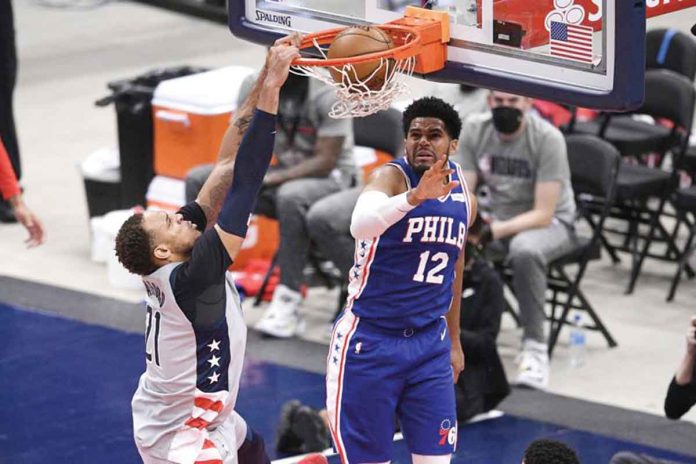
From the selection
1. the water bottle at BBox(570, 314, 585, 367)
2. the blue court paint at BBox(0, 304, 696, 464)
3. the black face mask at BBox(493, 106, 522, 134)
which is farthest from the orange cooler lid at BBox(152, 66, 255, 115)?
the water bottle at BBox(570, 314, 585, 367)

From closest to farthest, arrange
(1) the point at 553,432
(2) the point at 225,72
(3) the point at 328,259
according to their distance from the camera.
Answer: (1) the point at 553,432 < (3) the point at 328,259 < (2) the point at 225,72

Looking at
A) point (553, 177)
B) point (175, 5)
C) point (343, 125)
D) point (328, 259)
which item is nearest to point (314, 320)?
point (328, 259)

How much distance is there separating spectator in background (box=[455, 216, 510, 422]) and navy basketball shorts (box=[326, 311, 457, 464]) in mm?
1585

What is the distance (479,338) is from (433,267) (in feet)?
5.70

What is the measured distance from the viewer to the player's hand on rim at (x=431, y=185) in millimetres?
5629

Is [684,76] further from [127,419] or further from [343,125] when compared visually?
[127,419]

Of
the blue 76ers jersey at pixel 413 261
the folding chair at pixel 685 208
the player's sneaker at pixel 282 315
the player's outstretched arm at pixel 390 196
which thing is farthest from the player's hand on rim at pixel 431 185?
the folding chair at pixel 685 208

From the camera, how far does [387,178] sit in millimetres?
6086

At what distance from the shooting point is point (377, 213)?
586cm

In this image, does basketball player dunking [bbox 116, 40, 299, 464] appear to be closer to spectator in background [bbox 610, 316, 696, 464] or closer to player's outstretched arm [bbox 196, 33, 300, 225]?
player's outstretched arm [bbox 196, 33, 300, 225]

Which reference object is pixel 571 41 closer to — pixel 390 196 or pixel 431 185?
pixel 431 185

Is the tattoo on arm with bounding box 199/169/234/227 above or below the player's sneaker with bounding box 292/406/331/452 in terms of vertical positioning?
above

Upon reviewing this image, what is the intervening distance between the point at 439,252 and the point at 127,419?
266cm

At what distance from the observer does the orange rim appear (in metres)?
5.70
